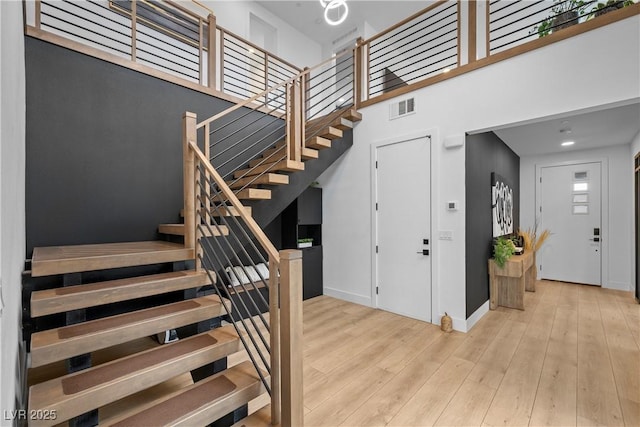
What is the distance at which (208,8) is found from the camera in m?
4.94

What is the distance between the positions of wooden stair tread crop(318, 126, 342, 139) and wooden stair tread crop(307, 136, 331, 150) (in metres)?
0.13

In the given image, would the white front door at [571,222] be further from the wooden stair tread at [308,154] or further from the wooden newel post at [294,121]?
the wooden newel post at [294,121]

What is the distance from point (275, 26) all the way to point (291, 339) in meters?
6.53

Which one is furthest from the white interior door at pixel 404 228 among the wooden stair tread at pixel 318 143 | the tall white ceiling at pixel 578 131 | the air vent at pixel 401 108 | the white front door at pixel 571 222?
the white front door at pixel 571 222

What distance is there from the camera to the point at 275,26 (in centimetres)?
613

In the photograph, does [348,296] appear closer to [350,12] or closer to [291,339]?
[291,339]

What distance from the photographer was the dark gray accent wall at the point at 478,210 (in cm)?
344

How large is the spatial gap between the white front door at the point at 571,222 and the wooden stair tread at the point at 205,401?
6.42m

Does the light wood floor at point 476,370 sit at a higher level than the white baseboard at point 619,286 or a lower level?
lower

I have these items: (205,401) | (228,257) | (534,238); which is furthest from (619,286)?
(205,401)

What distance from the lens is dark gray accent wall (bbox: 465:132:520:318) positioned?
3.44 m

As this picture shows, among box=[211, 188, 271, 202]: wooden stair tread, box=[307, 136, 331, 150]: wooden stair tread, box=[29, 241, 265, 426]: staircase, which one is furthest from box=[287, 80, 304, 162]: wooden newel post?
box=[29, 241, 265, 426]: staircase

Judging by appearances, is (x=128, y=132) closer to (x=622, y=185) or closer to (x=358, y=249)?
(x=358, y=249)

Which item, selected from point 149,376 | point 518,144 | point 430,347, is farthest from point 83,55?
point 518,144
